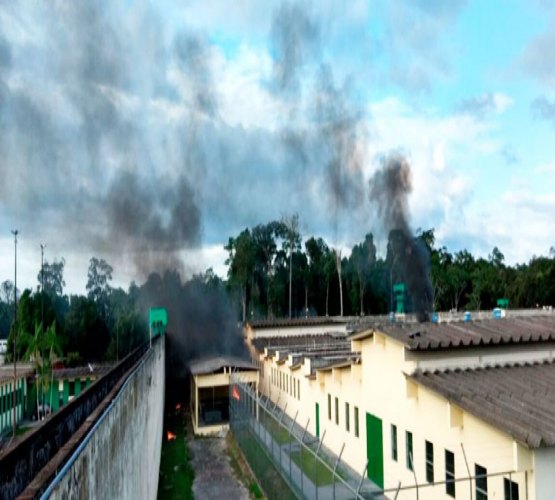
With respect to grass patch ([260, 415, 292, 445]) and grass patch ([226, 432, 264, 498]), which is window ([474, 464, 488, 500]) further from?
grass patch ([226, 432, 264, 498])

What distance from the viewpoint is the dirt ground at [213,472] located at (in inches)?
669

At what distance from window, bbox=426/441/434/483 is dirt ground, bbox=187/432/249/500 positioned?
6552mm

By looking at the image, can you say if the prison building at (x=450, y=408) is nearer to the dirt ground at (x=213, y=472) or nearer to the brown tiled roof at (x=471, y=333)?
the brown tiled roof at (x=471, y=333)

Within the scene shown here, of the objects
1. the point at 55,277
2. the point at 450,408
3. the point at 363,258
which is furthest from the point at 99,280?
the point at 450,408

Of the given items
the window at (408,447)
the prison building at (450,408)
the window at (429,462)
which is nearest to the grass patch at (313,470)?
the prison building at (450,408)

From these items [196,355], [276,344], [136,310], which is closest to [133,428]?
[276,344]

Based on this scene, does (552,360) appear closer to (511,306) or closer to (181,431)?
(181,431)

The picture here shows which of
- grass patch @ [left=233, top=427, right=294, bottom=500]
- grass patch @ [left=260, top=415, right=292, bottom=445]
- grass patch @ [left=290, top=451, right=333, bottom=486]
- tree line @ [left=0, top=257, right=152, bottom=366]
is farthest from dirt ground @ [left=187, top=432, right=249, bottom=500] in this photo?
tree line @ [left=0, top=257, right=152, bottom=366]

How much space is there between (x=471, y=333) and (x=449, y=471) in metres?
4.08

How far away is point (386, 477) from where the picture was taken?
14867 mm

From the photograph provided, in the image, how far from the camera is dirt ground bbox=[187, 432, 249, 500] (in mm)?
17000

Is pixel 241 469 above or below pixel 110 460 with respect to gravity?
below

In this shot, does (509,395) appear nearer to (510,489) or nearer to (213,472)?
(510,489)

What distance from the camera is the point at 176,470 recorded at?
1952 centimetres
